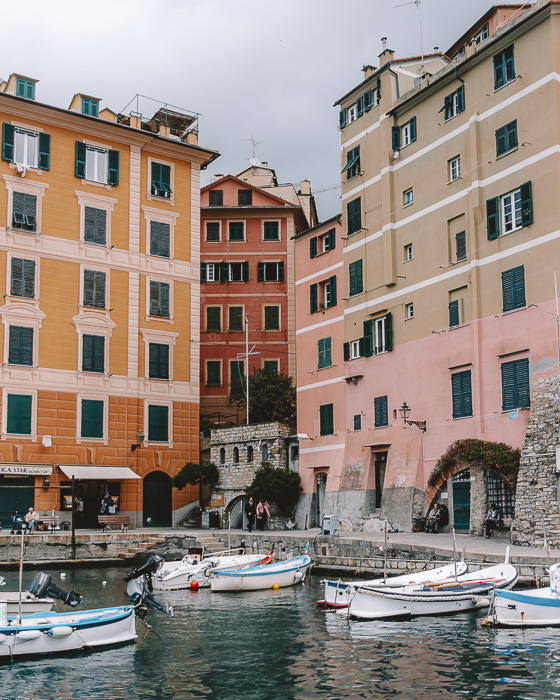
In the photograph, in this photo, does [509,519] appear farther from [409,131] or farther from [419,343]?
[409,131]

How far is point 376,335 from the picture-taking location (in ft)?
132

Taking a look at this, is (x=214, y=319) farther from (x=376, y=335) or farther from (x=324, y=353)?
(x=376, y=335)

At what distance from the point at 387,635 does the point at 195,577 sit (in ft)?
37.3

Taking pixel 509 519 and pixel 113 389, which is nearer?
pixel 509 519

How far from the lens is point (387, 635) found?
1975 cm

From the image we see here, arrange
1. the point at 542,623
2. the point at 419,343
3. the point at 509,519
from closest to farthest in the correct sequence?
the point at 542,623, the point at 509,519, the point at 419,343

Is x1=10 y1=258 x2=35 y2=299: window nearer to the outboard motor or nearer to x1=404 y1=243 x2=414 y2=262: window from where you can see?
x1=404 y1=243 x2=414 y2=262: window

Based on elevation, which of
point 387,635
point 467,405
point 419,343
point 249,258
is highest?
point 249,258

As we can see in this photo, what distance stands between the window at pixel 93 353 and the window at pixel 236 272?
15048 millimetres

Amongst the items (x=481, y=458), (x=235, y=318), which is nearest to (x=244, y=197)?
(x=235, y=318)

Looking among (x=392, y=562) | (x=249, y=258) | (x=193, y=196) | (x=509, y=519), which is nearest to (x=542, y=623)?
(x=392, y=562)

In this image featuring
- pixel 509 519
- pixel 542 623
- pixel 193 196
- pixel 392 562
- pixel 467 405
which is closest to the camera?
pixel 542 623

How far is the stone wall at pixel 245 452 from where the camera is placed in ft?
143

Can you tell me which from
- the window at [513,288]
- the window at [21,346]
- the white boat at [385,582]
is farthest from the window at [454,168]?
the window at [21,346]
